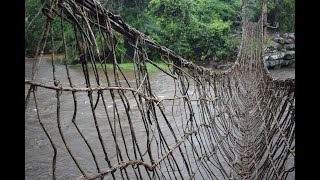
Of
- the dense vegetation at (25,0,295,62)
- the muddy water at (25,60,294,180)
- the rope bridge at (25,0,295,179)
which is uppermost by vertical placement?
the dense vegetation at (25,0,295,62)

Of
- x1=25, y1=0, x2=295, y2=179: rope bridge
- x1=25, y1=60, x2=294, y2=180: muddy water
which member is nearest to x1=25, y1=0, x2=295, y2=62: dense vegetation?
x1=25, y1=60, x2=294, y2=180: muddy water

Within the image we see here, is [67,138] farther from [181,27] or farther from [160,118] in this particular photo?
[181,27]

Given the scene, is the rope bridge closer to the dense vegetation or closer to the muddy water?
the muddy water

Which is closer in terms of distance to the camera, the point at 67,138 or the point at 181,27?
the point at 67,138

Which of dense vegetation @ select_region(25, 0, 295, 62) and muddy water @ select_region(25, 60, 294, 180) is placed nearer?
muddy water @ select_region(25, 60, 294, 180)

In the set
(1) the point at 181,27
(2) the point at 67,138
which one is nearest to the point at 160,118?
(2) the point at 67,138

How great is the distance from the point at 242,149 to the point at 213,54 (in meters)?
8.49

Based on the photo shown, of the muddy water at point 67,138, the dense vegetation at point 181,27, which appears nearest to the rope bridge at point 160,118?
the muddy water at point 67,138

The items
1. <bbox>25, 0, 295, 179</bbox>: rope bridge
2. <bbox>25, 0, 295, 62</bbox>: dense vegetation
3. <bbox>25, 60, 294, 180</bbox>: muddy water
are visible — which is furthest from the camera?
<bbox>25, 0, 295, 62</bbox>: dense vegetation
